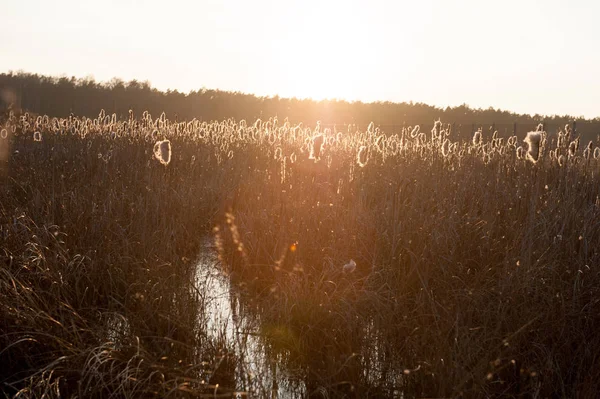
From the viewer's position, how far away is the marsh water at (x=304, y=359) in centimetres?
196

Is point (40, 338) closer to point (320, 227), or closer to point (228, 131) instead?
point (320, 227)

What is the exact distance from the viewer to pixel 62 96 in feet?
126

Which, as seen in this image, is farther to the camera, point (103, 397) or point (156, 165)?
point (156, 165)

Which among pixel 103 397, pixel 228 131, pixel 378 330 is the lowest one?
pixel 103 397

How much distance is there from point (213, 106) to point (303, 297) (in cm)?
3742

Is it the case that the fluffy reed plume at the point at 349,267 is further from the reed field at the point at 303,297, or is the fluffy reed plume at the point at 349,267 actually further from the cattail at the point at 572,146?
the cattail at the point at 572,146

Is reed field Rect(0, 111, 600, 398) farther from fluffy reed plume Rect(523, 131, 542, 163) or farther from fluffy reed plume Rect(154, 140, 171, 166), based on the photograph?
fluffy reed plume Rect(154, 140, 171, 166)

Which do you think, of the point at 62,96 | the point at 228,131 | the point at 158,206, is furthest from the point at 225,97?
the point at 158,206

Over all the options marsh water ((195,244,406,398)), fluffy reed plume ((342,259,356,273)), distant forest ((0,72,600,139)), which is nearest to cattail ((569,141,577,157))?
fluffy reed plume ((342,259,356,273))

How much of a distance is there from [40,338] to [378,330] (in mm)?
1507

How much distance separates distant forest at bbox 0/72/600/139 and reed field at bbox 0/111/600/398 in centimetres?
3196

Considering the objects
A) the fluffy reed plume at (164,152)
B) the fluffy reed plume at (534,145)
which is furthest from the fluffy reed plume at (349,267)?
the fluffy reed plume at (164,152)

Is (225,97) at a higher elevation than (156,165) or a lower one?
higher

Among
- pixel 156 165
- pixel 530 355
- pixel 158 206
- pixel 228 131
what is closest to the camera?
pixel 530 355
